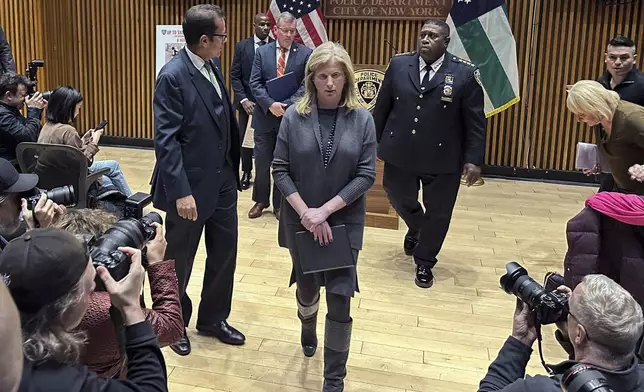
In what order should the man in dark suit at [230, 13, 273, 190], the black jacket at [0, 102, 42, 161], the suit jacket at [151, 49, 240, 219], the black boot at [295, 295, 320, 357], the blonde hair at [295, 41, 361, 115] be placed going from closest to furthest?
1. the blonde hair at [295, 41, 361, 115]
2. the suit jacket at [151, 49, 240, 219]
3. the black boot at [295, 295, 320, 357]
4. the black jacket at [0, 102, 42, 161]
5. the man in dark suit at [230, 13, 273, 190]

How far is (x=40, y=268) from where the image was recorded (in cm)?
127

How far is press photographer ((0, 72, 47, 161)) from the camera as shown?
4.14 m

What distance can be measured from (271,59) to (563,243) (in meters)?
2.69

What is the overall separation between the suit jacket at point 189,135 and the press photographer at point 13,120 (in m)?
1.68

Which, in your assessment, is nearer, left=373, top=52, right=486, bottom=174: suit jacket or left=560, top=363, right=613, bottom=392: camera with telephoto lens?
left=560, top=363, right=613, bottom=392: camera with telephoto lens

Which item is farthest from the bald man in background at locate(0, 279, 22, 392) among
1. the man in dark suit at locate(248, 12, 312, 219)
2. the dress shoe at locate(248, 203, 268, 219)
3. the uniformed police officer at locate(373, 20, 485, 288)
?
the dress shoe at locate(248, 203, 268, 219)

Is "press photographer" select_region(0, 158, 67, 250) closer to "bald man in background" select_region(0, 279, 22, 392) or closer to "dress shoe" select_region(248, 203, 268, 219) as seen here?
"bald man in background" select_region(0, 279, 22, 392)

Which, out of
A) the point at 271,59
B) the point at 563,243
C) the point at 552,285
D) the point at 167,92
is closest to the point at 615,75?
the point at 563,243

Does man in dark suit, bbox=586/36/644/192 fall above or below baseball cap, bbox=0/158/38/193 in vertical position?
above

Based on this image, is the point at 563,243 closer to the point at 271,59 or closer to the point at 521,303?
the point at 271,59

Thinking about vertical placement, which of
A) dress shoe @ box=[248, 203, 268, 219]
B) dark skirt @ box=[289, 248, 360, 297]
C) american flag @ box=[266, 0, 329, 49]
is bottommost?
dress shoe @ box=[248, 203, 268, 219]

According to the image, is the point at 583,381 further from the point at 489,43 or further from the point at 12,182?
the point at 489,43

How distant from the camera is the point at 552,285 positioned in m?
2.26

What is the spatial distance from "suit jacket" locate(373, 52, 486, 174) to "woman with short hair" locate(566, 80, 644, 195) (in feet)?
2.78
